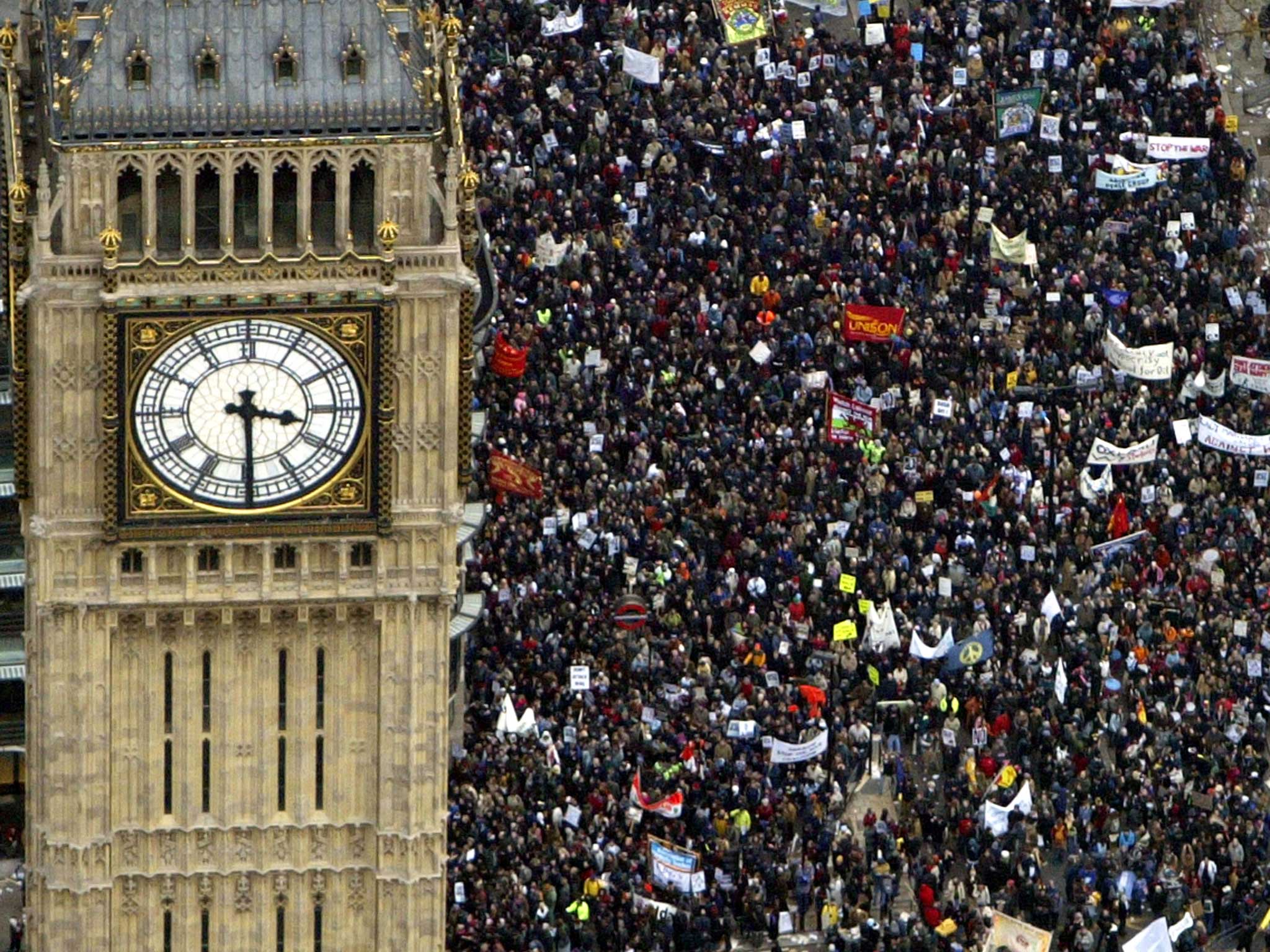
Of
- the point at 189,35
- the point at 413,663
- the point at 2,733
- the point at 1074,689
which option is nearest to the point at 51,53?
the point at 189,35

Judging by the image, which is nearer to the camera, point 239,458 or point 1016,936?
point 239,458

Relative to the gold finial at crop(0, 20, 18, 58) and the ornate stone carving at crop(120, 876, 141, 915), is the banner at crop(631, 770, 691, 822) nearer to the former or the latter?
the ornate stone carving at crop(120, 876, 141, 915)

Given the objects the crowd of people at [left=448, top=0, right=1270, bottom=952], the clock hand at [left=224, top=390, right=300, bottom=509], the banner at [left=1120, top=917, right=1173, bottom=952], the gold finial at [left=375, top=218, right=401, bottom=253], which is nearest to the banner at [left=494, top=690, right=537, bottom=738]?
the crowd of people at [left=448, top=0, right=1270, bottom=952]

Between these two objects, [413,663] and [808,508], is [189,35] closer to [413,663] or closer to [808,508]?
[413,663]

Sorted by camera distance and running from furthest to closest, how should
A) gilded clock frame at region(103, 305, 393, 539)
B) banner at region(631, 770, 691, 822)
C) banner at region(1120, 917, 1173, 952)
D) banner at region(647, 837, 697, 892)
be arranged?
1. banner at region(631, 770, 691, 822)
2. banner at region(647, 837, 697, 892)
3. banner at region(1120, 917, 1173, 952)
4. gilded clock frame at region(103, 305, 393, 539)

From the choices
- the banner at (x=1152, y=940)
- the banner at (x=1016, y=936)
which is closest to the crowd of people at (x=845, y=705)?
the banner at (x=1016, y=936)

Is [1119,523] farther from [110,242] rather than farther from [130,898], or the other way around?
[110,242]

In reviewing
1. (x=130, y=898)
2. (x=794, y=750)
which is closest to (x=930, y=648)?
(x=794, y=750)
